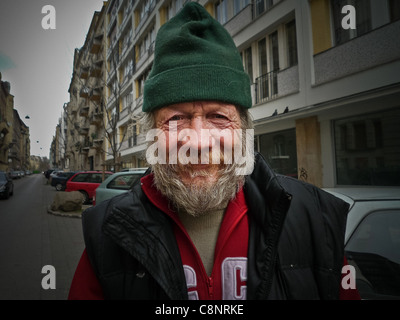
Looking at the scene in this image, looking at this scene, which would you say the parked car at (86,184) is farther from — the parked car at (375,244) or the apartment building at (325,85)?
the parked car at (375,244)

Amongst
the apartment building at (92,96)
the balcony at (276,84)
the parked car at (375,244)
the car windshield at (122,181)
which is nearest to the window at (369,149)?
the balcony at (276,84)

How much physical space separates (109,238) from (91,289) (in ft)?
0.76

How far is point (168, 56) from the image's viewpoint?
4.47 ft

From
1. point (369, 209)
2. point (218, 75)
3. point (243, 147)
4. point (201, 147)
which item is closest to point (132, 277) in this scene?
point (201, 147)

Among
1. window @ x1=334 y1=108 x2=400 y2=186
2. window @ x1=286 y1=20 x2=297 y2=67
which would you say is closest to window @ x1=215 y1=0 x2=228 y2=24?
window @ x1=286 y1=20 x2=297 y2=67

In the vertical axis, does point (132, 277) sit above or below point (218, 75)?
below

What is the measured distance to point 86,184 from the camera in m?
12.7

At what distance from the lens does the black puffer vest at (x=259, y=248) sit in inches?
41.3

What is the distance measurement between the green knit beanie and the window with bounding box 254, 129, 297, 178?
26.2 ft

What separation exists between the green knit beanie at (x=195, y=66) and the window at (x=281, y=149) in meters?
7.99

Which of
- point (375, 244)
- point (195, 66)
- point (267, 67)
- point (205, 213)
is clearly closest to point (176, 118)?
point (195, 66)

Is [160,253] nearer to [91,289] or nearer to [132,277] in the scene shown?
[132,277]

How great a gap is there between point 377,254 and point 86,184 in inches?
507

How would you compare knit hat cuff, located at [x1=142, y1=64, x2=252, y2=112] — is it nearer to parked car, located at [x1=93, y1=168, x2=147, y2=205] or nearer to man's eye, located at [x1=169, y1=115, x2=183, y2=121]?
man's eye, located at [x1=169, y1=115, x2=183, y2=121]
